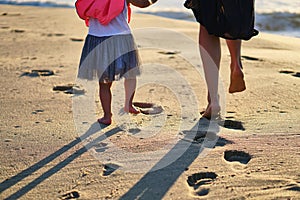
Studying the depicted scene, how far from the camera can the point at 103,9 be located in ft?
11.0

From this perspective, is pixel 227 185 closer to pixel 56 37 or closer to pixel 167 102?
pixel 167 102

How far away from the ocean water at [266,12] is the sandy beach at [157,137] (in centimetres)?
272

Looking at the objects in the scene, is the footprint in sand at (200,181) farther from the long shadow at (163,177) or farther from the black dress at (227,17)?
the black dress at (227,17)

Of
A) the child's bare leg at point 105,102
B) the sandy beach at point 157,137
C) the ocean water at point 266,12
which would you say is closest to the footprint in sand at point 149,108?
the sandy beach at point 157,137

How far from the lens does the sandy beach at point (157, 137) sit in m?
2.51

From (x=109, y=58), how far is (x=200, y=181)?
3.83 ft

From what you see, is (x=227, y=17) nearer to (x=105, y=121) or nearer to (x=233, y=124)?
(x=233, y=124)

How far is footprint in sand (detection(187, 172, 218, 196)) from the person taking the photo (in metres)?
2.46

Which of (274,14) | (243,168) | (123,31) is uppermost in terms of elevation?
(123,31)

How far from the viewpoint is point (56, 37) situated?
624 centimetres

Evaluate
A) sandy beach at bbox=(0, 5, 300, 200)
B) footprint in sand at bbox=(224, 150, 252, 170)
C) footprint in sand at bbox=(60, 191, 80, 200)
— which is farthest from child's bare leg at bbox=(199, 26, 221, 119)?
footprint in sand at bbox=(60, 191, 80, 200)

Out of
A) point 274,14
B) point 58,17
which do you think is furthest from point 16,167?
point 274,14

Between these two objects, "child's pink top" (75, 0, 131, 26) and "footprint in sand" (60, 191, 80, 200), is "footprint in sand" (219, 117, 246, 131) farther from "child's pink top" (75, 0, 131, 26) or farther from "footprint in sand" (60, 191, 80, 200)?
"footprint in sand" (60, 191, 80, 200)

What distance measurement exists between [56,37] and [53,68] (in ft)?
5.18
